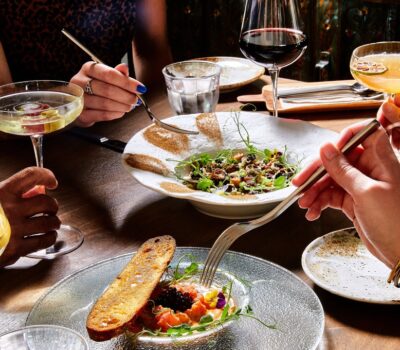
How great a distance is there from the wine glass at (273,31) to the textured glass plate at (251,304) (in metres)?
0.65

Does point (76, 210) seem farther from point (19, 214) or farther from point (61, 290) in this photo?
point (61, 290)

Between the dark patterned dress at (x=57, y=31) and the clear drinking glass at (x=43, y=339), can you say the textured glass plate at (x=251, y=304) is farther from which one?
the dark patterned dress at (x=57, y=31)

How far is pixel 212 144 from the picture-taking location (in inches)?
63.7

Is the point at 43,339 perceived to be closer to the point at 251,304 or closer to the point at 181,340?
the point at 181,340

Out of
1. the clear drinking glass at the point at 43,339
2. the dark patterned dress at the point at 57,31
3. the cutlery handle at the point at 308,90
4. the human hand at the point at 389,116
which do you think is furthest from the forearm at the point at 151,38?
the clear drinking glass at the point at 43,339

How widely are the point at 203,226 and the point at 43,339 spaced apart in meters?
0.53

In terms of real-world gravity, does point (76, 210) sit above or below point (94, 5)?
below

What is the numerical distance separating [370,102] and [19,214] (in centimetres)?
104

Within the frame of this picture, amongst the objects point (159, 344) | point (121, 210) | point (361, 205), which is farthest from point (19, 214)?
point (361, 205)

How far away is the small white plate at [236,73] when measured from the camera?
2.00 m

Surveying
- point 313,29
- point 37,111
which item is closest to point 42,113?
point 37,111

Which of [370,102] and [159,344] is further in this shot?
[370,102]

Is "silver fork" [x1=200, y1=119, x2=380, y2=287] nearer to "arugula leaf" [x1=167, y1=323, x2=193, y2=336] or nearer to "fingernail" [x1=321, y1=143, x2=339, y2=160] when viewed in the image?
"fingernail" [x1=321, y1=143, x2=339, y2=160]

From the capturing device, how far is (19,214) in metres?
1.24
